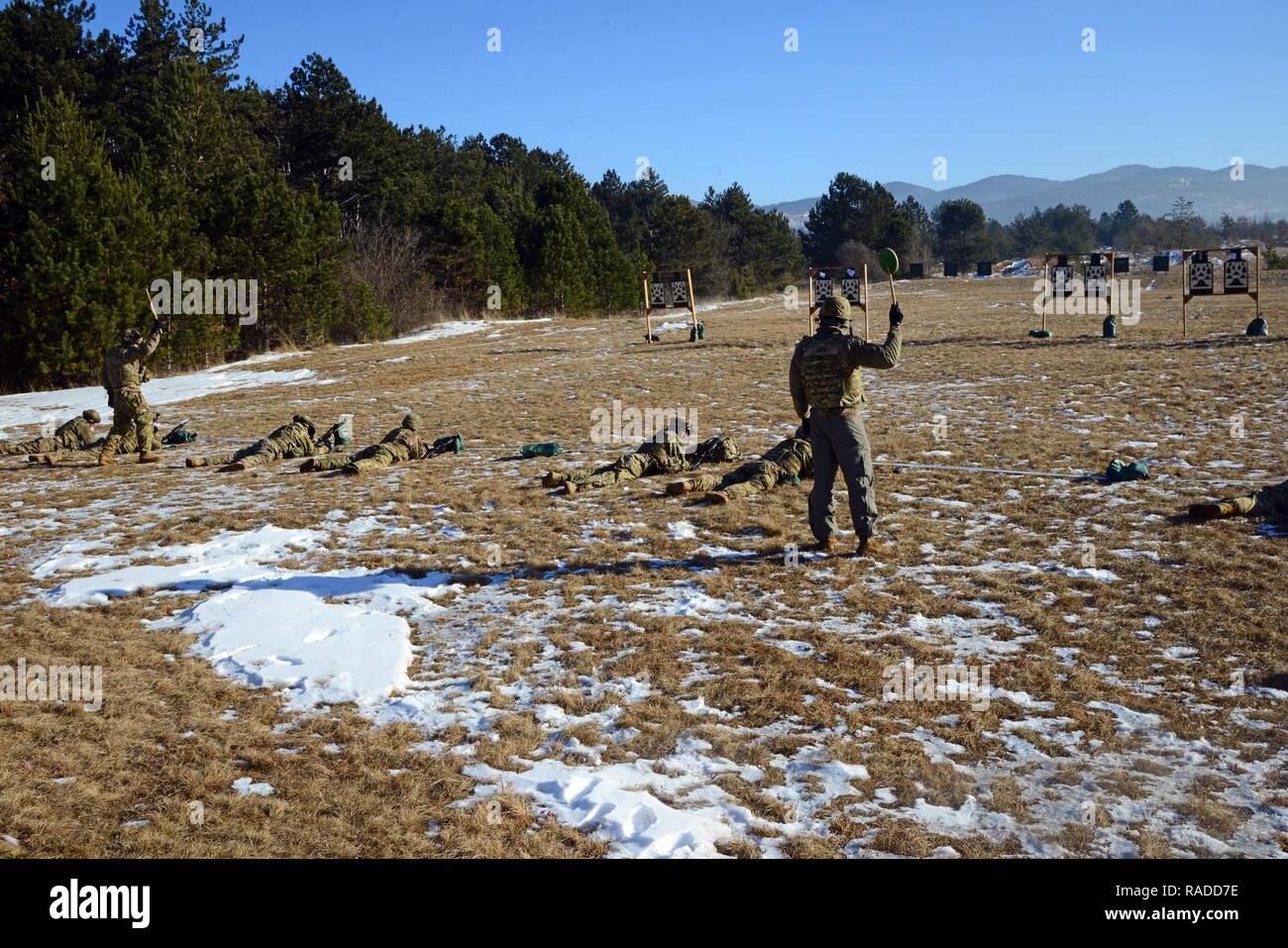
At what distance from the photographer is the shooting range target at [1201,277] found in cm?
2772

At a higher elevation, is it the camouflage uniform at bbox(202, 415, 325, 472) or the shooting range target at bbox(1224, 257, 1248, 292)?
the shooting range target at bbox(1224, 257, 1248, 292)

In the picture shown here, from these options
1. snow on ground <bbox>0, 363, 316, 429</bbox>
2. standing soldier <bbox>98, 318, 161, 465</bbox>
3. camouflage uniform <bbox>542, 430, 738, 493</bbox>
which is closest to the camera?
camouflage uniform <bbox>542, 430, 738, 493</bbox>

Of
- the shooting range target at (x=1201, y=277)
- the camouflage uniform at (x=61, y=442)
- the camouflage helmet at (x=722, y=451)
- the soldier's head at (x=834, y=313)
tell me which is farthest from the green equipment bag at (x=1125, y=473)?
the shooting range target at (x=1201, y=277)

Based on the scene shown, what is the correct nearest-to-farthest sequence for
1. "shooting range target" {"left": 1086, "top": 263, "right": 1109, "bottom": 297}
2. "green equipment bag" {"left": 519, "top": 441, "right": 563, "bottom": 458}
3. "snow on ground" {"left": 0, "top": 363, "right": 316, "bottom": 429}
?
1. "green equipment bag" {"left": 519, "top": 441, "right": 563, "bottom": 458}
2. "snow on ground" {"left": 0, "top": 363, "right": 316, "bottom": 429}
3. "shooting range target" {"left": 1086, "top": 263, "right": 1109, "bottom": 297}

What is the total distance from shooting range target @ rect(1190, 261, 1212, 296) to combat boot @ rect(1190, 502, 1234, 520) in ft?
68.9

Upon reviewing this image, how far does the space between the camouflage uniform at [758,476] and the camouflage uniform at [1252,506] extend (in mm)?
4172

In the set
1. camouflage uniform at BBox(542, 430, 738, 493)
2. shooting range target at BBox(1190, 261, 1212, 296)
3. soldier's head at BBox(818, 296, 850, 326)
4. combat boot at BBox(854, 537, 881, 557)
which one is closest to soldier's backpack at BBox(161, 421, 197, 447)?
camouflage uniform at BBox(542, 430, 738, 493)

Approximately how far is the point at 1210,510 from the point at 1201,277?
22076 mm

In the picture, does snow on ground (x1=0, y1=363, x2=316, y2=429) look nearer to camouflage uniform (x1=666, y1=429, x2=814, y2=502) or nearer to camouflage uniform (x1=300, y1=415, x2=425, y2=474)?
camouflage uniform (x1=300, y1=415, x2=425, y2=474)

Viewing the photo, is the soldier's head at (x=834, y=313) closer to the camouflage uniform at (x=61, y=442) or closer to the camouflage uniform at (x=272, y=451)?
the camouflage uniform at (x=272, y=451)

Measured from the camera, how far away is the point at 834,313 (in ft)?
30.6

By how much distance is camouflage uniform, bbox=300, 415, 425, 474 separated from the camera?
14.0m

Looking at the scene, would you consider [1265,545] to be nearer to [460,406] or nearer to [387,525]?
[387,525]

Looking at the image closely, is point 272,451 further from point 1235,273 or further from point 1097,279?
point 1097,279
